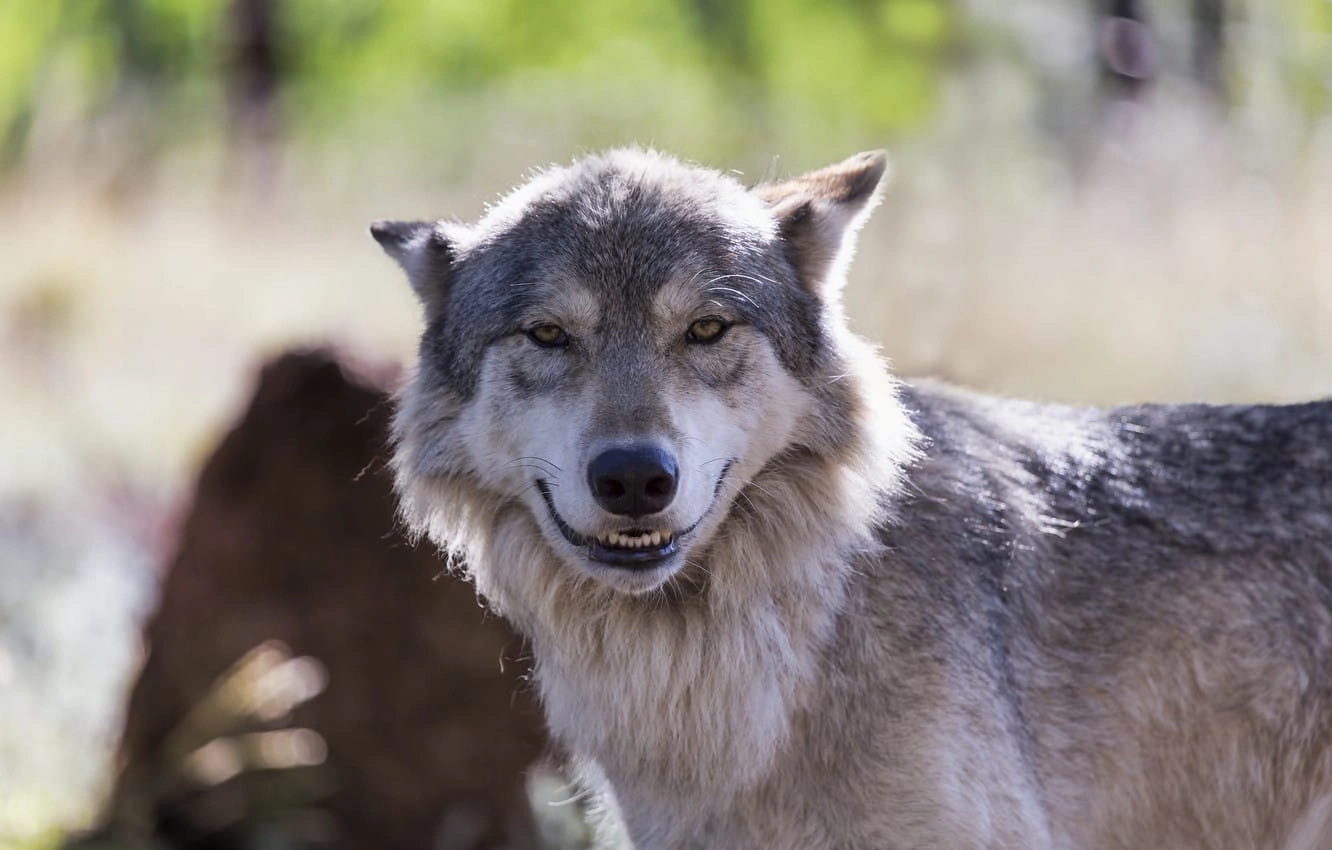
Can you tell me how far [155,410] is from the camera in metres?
11.4

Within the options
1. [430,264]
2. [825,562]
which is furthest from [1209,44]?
[825,562]

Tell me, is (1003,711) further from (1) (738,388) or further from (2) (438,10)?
(2) (438,10)

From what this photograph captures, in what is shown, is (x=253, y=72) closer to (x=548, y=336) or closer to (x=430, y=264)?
(x=430, y=264)

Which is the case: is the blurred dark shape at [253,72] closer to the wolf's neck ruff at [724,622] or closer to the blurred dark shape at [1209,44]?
the blurred dark shape at [1209,44]

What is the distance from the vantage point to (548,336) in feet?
11.8

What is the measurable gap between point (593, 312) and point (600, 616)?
78 centimetres

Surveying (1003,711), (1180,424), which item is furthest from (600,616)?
(1180,424)

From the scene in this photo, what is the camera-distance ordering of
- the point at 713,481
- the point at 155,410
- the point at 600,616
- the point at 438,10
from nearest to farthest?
the point at 713,481
the point at 600,616
the point at 155,410
the point at 438,10

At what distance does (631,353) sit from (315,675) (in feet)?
11.5

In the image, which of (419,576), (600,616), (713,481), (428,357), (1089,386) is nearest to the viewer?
(713,481)

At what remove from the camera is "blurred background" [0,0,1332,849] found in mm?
8805

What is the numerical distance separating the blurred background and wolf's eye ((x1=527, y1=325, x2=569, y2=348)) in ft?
3.82

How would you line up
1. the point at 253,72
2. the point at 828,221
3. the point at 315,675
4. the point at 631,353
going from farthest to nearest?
the point at 253,72 < the point at 315,675 < the point at 828,221 < the point at 631,353

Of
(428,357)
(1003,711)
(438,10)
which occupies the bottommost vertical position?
(1003,711)
